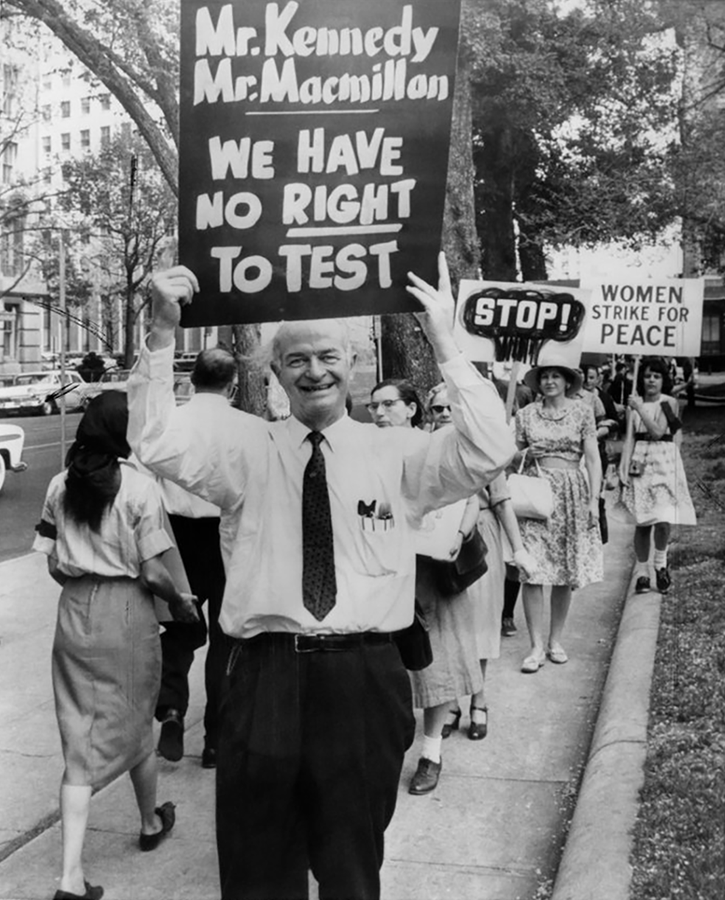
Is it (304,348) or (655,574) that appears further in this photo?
(655,574)

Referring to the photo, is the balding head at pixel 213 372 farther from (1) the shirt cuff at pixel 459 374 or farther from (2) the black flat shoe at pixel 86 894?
(1) the shirt cuff at pixel 459 374

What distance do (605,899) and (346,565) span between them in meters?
1.48

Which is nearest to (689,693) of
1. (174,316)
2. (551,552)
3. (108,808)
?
(551,552)

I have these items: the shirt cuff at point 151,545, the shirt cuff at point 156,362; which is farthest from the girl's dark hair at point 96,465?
the shirt cuff at point 156,362

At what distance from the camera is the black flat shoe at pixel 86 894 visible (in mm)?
3645

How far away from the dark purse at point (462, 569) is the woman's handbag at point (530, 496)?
1.63 meters

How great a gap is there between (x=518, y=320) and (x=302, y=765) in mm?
4215

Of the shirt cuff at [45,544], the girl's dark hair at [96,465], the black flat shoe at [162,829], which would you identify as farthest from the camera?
the black flat shoe at [162,829]

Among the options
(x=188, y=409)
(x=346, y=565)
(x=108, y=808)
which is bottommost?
(x=108, y=808)

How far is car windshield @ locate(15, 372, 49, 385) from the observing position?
2239cm

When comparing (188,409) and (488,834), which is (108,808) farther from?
(188,409)

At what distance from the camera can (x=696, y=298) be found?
28.8 ft

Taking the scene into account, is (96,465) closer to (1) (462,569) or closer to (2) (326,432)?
(2) (326,432)

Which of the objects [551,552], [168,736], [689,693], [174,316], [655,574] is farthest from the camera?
[655,574]
